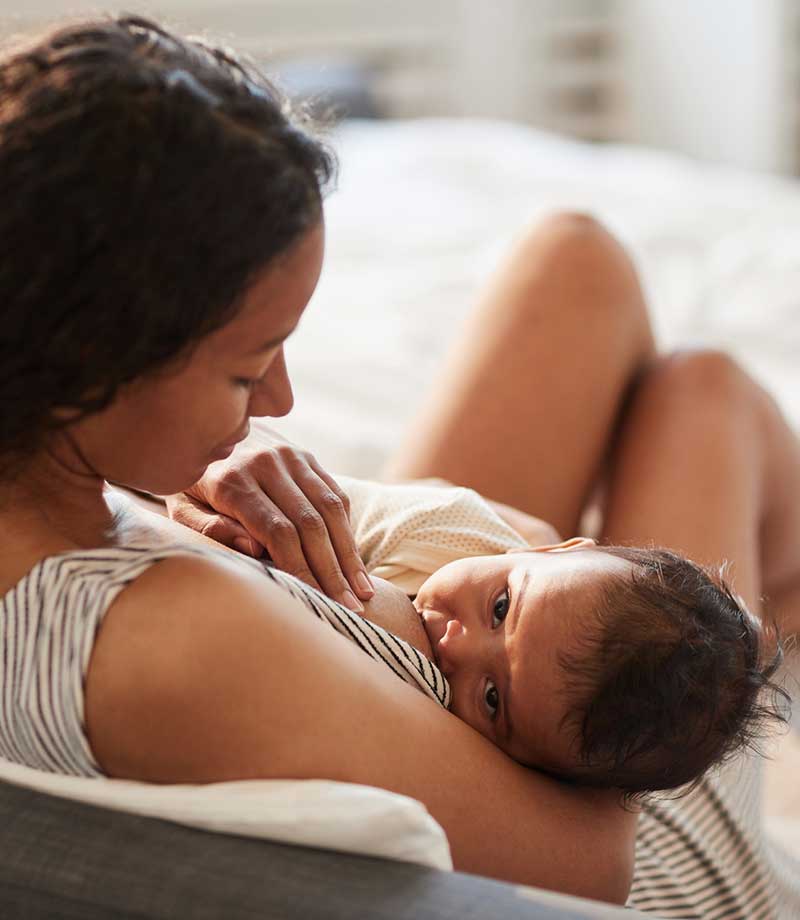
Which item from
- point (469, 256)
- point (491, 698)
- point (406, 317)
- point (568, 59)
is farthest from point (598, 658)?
point (568, 59)

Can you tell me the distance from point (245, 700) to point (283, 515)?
11.3 inches

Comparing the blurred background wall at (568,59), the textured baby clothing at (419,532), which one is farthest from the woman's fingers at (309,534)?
the blurred background wall at (568,59)

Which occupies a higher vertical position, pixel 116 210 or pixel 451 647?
pixel 116 210

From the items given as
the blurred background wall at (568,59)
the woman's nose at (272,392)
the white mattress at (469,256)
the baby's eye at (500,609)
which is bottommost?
the blurred background wall at (568,59)

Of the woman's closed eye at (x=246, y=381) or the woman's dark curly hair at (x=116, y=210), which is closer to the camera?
the woman's dark curly hair at (x=116, y=210)

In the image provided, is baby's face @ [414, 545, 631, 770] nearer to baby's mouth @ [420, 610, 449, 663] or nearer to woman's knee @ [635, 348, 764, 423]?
baby's mouth @ [420, 610, 449, 663]

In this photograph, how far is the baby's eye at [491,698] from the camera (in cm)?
100

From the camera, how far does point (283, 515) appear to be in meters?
1.01

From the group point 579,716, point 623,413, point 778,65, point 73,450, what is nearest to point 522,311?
point 623,413

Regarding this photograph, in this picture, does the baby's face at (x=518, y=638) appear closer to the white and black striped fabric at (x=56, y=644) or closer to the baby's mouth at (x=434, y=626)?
the baby's mouth at (x=434, y=626)

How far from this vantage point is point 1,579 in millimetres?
807

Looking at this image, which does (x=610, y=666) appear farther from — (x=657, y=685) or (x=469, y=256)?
(x=469, y=256)

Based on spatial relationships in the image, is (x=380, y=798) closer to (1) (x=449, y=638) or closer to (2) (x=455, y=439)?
(1) (x=449, y=638)

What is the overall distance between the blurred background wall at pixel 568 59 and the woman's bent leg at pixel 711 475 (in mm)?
2901
